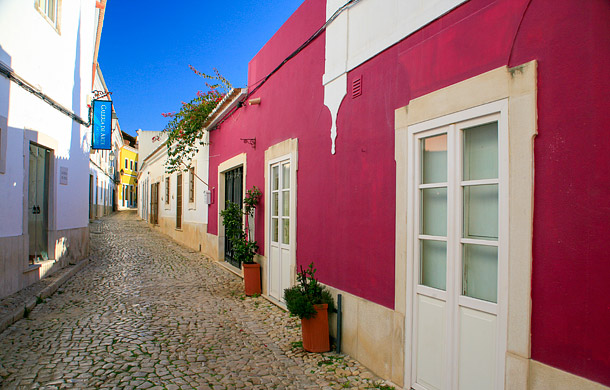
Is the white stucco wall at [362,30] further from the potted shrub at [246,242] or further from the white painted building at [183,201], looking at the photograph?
the white painted building at [183,201]

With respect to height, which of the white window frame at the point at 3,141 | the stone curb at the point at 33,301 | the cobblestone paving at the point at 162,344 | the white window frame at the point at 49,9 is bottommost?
the cobblestone paving at the point at 162,344

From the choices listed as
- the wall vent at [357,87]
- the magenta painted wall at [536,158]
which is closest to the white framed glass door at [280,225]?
the magenta painted wall at [536,158]

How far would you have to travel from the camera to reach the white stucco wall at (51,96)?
6.33 meters

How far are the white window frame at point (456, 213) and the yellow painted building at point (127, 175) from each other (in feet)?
135

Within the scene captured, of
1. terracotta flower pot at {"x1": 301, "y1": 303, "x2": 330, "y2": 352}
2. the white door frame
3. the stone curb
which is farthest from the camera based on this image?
the white door frame

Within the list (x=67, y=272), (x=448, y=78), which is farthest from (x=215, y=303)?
(x=448, y=78)

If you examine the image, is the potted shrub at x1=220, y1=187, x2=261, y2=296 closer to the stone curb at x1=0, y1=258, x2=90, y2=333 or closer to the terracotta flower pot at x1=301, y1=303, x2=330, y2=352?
the terracotta flower pot at x1=301, y1=303, x2=330, y2=352

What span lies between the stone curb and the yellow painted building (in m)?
34.7

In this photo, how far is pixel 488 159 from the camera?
2779 millimetres

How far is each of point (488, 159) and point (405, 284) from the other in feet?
3.97

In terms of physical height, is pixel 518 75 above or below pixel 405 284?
above

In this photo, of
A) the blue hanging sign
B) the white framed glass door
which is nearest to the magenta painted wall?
the white framed glass door

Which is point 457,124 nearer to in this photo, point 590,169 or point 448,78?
point 448,78

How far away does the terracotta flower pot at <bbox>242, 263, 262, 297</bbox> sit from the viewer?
706 cm
